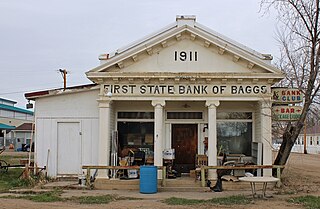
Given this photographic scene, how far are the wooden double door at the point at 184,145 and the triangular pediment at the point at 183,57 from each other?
2.79 m

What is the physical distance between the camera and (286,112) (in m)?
16.6

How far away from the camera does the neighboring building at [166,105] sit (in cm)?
1625

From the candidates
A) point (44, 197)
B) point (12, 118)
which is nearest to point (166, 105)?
point (44, 197)

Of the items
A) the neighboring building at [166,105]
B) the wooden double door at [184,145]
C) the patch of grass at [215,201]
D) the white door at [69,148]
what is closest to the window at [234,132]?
the neighboring building at [166,105]

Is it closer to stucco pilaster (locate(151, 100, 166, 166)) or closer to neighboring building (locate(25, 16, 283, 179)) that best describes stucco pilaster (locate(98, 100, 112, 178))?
neighboring building (locate(25, 16, 283, 179))

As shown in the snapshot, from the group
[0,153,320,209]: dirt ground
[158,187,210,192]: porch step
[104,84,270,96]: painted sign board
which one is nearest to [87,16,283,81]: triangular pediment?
[104,84,270,96]: painted sign board

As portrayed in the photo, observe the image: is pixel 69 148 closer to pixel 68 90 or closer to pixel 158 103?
pixel 68 90

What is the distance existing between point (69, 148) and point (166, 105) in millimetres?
4243

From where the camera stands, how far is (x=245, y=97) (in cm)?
1636

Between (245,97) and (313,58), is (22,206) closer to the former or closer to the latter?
(245,97)

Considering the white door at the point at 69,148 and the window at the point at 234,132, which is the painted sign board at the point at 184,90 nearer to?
the window at the point at 234,132

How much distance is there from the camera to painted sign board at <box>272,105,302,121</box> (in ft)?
54.3

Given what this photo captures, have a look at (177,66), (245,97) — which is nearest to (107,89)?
(177,66)

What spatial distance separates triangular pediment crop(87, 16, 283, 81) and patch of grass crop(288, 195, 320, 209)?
191 inches
